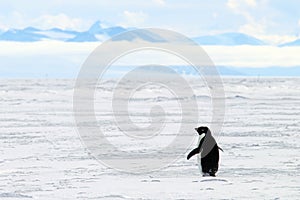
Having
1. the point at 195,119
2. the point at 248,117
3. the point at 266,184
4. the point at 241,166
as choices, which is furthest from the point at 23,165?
the point at 248,117

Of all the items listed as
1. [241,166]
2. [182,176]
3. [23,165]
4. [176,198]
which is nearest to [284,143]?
[241,166]

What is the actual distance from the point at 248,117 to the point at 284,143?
19.8 feet

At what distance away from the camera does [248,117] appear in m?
15.9

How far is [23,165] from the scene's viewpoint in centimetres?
749

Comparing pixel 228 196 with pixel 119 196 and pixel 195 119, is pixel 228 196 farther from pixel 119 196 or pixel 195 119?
pixel 195 119

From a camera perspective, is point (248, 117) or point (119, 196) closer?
point (119, 196)

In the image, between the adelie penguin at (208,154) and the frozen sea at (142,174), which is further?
the adelie penguin at (208,154)

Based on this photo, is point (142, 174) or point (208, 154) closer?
point (208, 154)

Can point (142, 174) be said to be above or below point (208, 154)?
below

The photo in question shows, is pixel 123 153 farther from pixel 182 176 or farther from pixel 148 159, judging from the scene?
pixel 182 176

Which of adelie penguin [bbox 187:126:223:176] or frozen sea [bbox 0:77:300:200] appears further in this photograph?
adelie penguin [bbox 187:126:223:176]

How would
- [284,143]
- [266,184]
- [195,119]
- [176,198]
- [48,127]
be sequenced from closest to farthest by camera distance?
[176,198] < [266,184] < [284,143] < [48,127] < [195,119]

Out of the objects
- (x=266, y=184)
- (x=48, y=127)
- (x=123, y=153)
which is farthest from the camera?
(x=48, y=127)

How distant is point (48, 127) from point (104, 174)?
21.1ft
